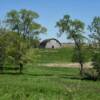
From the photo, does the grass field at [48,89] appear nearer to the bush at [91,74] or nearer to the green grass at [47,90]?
the green grass at [47,90]

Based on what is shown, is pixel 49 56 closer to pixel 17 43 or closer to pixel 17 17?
pixel 17 17

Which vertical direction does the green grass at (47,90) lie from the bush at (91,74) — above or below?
above

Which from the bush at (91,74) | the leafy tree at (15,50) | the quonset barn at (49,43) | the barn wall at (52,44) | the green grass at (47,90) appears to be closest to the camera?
the green grass at (47,90)

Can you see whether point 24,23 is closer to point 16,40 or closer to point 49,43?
point 16,40

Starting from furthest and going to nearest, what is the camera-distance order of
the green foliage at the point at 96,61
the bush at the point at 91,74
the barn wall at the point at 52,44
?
the barn wall at the point at 52,44 → the green foliage at the point at 96,61 → the bush at the point at 91,74

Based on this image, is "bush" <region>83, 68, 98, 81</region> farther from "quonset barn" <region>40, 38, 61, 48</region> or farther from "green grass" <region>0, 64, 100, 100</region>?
"quonset barn" <region>40, 38, 61, 48</region>

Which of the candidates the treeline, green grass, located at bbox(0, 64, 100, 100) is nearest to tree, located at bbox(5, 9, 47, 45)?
the treeline

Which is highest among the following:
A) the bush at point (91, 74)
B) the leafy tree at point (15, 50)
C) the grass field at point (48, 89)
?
the leafy tree at point (15, 50)

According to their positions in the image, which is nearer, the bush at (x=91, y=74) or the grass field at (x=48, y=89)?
the grass field at (x=48, y=89)

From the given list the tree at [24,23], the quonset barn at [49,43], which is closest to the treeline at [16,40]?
the tree at [24,23]

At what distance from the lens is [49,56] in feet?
316

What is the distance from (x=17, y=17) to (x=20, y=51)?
13.9m

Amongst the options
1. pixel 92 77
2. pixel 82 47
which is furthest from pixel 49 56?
pixel 92 77

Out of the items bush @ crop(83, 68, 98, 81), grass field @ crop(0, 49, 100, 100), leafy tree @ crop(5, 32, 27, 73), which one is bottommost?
bush @ crop(83, 68, 98, 81)
